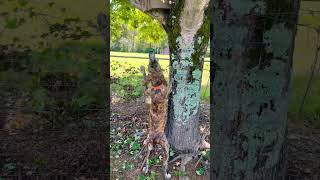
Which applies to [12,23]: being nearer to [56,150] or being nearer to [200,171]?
[56,150]

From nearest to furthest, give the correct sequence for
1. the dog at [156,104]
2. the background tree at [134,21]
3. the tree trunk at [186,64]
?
1. the dog at [156,104]
2. the tree trunk at [186,64]
3. the background tree at [134,21]

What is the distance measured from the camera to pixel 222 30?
1.69 meters

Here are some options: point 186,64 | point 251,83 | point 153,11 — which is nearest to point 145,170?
point 186,64

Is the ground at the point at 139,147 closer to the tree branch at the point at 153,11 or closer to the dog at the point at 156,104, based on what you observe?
the dog at the point at 156,104

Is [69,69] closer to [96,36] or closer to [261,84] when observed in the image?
[96,36]

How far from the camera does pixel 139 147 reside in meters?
6.27

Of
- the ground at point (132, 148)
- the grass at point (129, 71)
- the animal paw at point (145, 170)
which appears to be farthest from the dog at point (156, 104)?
the grass at point (129, 71)

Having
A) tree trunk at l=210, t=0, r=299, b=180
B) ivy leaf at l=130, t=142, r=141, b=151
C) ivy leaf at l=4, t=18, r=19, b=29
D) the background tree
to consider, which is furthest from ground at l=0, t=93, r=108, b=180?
the background tree

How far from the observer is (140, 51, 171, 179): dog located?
5.06m

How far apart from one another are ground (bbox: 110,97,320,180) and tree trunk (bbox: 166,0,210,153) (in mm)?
424

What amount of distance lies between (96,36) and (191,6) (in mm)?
1601

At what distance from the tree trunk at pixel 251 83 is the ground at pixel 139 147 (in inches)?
47.7

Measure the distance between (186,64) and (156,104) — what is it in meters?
0.97

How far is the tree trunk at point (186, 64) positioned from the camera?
5.85 metres
